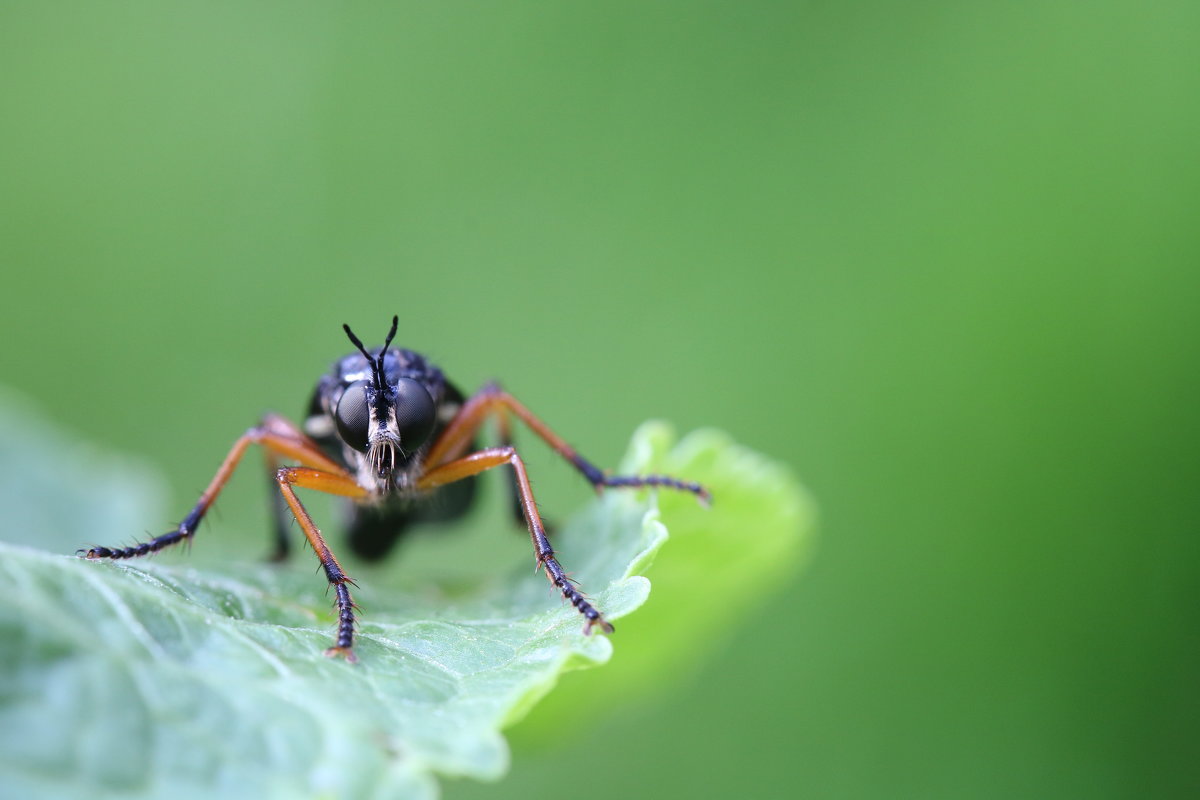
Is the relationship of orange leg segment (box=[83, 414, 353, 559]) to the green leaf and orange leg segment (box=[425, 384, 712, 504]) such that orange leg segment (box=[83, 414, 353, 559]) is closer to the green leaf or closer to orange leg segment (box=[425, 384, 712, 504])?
the green leaf

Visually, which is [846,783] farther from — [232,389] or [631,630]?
[232,389]

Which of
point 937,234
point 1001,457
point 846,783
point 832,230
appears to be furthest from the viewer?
point 832,230

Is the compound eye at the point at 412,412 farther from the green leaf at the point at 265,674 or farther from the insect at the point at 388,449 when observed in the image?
the green leaf at the point at 265,674

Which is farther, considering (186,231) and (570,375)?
(186,231)

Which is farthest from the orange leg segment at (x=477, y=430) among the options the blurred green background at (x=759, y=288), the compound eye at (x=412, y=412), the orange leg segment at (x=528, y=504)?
the blurred green background at (x=759, y=288)

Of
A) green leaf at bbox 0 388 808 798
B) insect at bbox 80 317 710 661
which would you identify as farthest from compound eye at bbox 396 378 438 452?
green leaf at bbox 0 388 808 798

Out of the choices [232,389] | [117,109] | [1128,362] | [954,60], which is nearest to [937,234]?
[954,60]

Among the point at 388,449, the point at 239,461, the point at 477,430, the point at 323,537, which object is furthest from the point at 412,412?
the point at 239,461
